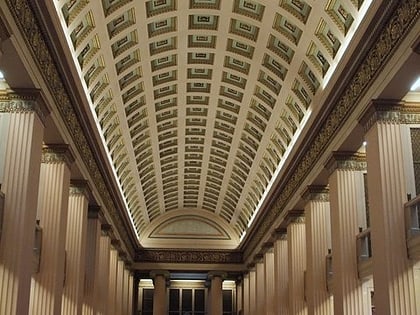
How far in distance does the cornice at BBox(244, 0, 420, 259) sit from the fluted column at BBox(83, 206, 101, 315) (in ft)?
24.9

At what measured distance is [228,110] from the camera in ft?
91.9

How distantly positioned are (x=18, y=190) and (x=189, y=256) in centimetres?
3102

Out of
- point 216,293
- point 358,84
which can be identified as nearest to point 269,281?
point 216,293

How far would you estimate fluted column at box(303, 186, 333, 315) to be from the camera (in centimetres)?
2131

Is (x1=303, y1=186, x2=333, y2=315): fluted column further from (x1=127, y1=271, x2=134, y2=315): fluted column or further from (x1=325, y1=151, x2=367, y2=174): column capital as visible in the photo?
(x1=127, y1=271, x2=134, y2=315): fluted column

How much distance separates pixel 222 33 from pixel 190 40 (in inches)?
55.8

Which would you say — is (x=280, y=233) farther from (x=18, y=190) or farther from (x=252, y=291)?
(x=18, y=190)

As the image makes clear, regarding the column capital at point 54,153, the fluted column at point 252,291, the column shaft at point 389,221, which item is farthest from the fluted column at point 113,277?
the column shaft at point 389,221

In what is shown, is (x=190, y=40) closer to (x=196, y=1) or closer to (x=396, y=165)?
(x=196, y=1)

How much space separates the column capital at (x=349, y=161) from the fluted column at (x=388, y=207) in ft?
10.2

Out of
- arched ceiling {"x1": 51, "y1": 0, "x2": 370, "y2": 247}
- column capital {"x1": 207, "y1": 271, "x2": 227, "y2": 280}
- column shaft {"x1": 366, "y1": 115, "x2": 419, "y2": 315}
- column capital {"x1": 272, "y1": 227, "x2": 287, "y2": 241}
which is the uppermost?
arched ceiling {"x1": 51, "y1": 0, "x2": 370, "y2": 247}

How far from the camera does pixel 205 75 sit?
2542 centimetres

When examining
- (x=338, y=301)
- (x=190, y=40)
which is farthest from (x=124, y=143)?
(x=338, y=301)

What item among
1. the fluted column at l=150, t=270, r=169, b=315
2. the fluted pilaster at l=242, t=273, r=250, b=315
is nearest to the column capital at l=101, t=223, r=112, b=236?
the fluted pilaster at l=242, t=273, r=250, b=315
